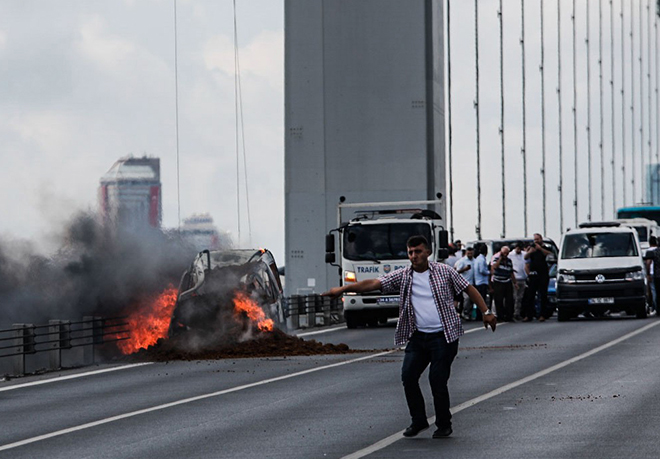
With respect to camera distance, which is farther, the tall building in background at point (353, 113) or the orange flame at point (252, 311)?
the tall building in background at point (353, 113)

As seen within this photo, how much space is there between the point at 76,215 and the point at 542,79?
4777 cm

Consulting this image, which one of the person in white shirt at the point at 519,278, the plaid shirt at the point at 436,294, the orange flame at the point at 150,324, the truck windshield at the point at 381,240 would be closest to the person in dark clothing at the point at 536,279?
the person in white shirt at the point at 519,278

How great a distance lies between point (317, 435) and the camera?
12.0 meters

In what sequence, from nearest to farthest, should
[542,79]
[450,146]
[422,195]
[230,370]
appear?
[230,370] → [422,195] → [450,146] → [542,79]

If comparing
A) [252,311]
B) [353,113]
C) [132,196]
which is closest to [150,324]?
[252,311]

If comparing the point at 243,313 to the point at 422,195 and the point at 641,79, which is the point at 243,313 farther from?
the point at 641,79

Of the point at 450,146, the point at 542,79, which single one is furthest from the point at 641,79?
the point at 450,146

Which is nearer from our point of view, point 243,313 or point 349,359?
point 349,359

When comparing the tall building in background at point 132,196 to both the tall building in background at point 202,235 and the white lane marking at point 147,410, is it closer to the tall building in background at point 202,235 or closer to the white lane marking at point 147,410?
the tall building in background at point 202,235

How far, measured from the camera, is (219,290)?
23516mm

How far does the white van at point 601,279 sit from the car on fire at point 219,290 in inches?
390

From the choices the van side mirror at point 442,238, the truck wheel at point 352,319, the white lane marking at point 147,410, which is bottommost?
the truck wheel at point 352,319

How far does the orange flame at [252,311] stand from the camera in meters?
23.4

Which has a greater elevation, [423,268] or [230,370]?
[423,268]
